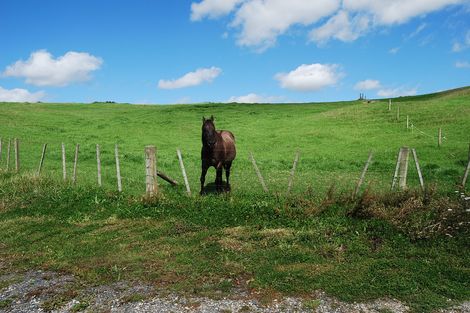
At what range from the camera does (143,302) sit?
788 centimetres

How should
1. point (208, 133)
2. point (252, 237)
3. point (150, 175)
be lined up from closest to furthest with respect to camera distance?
point (252, 237) < point (150, 175) < point (208, 133)

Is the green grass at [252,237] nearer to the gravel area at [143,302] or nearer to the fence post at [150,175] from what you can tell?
the gravel area at [143,302]

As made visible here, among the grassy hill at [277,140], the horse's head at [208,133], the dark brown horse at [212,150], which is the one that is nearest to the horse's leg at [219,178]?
the dark brown horse at [212,150]

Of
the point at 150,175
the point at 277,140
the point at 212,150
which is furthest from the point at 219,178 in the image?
the point at 277,140

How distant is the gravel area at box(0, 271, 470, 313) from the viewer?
297 inches

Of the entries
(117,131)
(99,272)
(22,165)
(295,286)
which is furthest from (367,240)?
(117,131)

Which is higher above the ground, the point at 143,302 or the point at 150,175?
the point at 150,175

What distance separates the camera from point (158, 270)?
9.40 metres

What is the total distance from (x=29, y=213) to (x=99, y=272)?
731 cm

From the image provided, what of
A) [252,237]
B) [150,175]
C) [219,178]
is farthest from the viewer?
[219,178]

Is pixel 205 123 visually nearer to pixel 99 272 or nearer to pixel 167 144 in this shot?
pixel 99 272

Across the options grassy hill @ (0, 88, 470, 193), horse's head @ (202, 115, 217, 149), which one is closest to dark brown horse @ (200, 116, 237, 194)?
horse's head @ (202, 115, 217, 149)

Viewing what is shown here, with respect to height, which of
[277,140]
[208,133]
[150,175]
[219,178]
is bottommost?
[219,178]

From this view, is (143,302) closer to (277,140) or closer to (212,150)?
(212,150)
